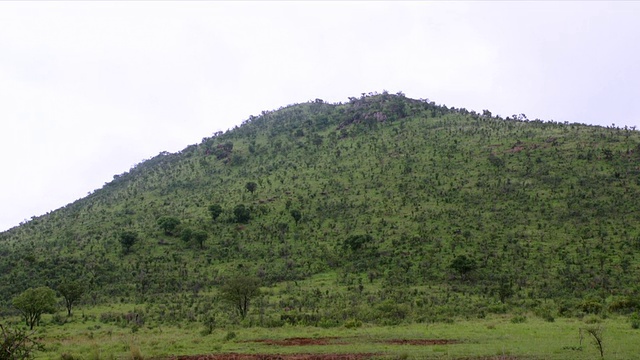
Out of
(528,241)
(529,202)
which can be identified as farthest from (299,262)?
(529,202)

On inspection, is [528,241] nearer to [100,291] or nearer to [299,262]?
[299,262]

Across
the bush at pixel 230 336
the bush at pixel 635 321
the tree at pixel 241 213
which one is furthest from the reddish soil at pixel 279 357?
the tree at pixel 241 213

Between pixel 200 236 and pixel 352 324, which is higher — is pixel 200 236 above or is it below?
above

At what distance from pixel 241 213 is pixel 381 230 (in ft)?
76.1

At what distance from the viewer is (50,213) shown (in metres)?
100

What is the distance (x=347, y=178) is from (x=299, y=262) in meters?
27.7

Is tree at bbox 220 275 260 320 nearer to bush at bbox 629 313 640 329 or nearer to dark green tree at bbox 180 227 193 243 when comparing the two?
bush at bbox 629 313 640 329

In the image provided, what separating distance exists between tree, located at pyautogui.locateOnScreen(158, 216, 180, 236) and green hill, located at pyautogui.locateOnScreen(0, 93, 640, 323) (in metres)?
0.27

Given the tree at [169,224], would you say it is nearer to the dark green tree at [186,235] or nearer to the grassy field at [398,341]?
the dark green tree at [186,235]

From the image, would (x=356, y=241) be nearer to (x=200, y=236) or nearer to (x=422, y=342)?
(x=200, y=236)

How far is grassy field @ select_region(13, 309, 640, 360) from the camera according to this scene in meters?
20.5

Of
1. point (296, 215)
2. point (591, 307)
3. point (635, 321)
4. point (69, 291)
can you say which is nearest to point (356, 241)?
point (296, 215)

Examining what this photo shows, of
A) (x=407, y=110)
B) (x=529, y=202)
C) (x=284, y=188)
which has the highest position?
(x=407, y=110)

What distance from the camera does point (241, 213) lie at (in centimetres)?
7438
